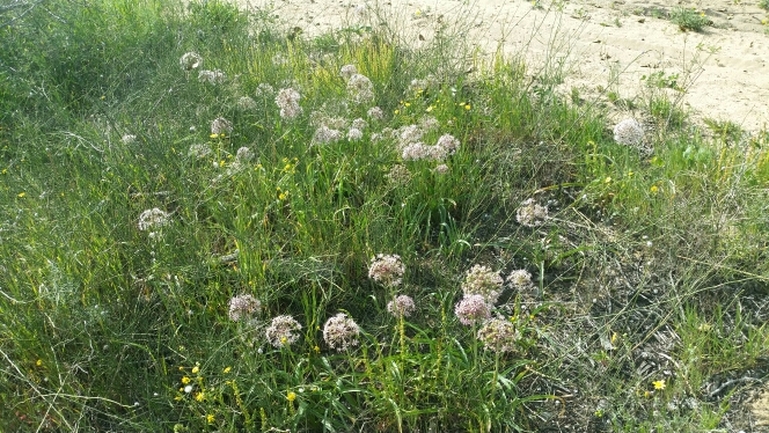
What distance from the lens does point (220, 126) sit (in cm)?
353

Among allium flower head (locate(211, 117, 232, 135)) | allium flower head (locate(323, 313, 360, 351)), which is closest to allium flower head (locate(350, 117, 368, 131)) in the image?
allium flower head (locate(211, 117, 232, 135))

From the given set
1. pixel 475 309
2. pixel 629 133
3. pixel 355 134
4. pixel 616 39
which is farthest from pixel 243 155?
pixel 616 39

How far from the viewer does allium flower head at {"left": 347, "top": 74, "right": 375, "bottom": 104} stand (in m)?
3.84

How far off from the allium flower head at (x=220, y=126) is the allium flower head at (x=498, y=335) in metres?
1.93

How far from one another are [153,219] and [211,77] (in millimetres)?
1440

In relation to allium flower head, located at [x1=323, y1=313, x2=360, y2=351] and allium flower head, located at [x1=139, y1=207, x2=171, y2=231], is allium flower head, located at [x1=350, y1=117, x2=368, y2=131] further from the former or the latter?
allium flower head, located at [x1=323, y1=313, x2=360, y2=351]

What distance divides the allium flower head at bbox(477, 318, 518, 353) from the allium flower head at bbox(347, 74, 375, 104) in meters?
2.00

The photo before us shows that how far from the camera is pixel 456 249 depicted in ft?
10.5

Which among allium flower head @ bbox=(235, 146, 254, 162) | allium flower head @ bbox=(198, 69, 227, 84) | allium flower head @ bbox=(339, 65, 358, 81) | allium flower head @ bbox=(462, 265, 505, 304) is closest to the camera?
allium flower head @ bbox=(462, 265, 505, 304)

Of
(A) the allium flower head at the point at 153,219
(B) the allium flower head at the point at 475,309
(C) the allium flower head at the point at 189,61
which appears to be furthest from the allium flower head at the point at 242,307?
(C) the allium flower head at the point at 189,61

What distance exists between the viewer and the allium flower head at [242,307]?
2367 millimetres

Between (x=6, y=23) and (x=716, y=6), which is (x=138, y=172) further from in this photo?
(x=716, y=6)

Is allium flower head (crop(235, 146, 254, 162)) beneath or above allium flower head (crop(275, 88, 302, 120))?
beneath

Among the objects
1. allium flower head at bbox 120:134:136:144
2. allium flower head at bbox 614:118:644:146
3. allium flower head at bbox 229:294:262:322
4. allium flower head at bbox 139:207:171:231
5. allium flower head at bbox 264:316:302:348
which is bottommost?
allium flower head at bbox 264:316:302:348
